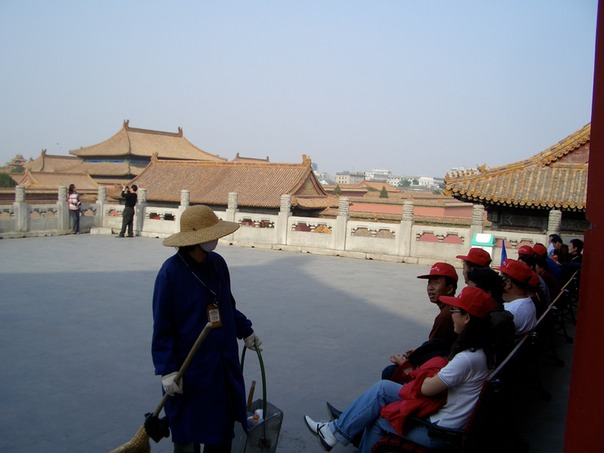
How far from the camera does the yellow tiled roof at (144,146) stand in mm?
32250

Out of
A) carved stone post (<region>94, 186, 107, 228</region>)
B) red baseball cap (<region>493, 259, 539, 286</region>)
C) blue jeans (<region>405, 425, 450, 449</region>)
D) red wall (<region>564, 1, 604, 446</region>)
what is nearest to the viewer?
red wall (<region>564, 1, 604, 446</region>)

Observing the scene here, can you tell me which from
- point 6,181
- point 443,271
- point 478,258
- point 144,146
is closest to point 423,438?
point 443,271

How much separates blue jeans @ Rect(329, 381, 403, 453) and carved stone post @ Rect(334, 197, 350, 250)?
11291 millimetres

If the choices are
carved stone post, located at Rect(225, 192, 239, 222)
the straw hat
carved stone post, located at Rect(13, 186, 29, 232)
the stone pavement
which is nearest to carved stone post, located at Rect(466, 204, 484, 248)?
the stone pavement

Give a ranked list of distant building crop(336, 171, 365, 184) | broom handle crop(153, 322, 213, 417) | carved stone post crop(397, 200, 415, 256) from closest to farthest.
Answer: broom handle crop(153, 322, 213, 417) → carved stone post crop(397, 200, 415, 256) → distant building crop(336, 171, 365, 184)

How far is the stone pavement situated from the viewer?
3789 mm

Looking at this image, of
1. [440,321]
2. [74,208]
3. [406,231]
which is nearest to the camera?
[440,321]

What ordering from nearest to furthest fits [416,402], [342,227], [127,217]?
[416,402] < [342,227] < [127,217]

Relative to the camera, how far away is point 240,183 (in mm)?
22312

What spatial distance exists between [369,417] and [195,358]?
3.71ft

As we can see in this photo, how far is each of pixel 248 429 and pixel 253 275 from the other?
784 centimetres

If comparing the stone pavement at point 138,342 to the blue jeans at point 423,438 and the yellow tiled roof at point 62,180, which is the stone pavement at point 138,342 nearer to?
the blue jeans at point 423,438

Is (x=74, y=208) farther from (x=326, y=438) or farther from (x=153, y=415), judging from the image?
(x=153, y=415)

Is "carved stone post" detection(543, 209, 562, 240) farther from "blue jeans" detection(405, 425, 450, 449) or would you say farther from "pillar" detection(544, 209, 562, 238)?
"blue jeans" detection(405, 425, 450, 449)
